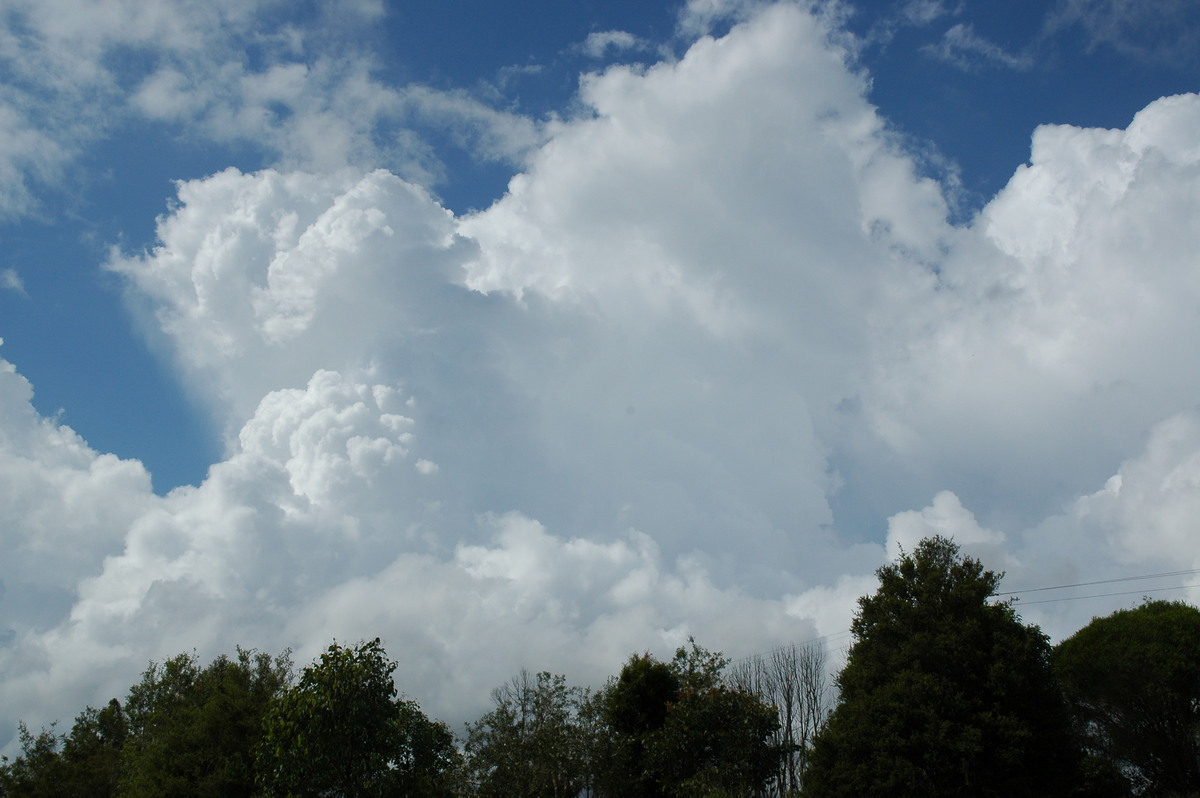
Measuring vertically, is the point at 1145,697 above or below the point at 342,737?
above

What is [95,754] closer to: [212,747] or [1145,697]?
[212,747]

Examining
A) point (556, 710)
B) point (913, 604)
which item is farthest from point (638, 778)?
point (913, 604)

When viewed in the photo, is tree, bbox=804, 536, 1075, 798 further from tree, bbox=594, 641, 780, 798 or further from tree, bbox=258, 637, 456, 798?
tree, bbox=258, 637, 456, 798

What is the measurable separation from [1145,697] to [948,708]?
13250 mm

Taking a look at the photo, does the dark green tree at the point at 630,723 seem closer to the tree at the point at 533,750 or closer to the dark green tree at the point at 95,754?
the tree at the point at 533,750

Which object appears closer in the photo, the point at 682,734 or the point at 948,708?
the point at 948,708

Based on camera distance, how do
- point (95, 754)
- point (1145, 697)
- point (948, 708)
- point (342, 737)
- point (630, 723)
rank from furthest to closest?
point (95, 754) < point (630, 723) < point (1145, 697) < point (948, 708) < point (342, 737)

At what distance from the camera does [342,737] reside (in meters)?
23.8

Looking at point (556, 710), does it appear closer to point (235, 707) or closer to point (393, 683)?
point (235, 707)

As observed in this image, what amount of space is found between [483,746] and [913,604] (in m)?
26.8

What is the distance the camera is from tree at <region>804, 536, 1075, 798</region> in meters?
32.1

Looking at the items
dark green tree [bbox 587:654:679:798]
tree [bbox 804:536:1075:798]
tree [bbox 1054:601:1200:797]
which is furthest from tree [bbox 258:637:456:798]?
tree [bbox 1054:601:1200:797]

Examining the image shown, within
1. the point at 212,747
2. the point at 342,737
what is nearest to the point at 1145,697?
the point at 342,737

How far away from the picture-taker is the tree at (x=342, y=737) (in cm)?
2358
